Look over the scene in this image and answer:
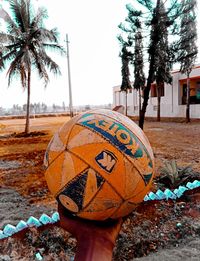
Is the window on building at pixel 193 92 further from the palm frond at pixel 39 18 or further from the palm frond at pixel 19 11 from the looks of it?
the palm frond at pixel 19 11

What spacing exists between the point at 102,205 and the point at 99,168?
0.23 meters

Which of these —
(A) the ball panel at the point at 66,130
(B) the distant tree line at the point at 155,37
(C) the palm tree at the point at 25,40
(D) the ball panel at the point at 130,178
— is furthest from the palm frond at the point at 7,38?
(D) the ball panel at the point at 130,178

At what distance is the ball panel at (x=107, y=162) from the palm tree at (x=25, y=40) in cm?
1383

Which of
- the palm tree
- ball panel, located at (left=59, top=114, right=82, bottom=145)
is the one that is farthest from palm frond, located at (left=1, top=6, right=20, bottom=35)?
ball panel, located at (left=59, top=114, right=82, bottom=145)

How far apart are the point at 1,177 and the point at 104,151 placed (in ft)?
17.8

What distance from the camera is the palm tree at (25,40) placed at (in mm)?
14805

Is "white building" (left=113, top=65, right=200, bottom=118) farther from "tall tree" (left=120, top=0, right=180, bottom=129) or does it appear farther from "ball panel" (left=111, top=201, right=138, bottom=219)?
"ball panel" (left=111, top=201, right=138, bottom=219)

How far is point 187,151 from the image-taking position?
8.92 m

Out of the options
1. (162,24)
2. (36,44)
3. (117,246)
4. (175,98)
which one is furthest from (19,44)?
(175,98)

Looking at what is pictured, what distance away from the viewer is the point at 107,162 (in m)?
1.58

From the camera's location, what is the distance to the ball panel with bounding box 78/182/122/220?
1557 mm

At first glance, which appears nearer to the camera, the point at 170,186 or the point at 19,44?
the point at 170,186

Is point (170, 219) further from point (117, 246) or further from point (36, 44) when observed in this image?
point (36, 44)

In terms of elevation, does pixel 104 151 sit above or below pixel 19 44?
below
